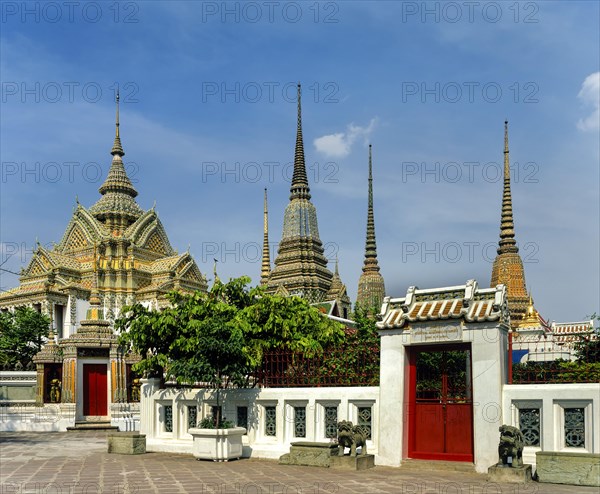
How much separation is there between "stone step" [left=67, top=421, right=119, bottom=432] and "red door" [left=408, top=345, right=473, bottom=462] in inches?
744

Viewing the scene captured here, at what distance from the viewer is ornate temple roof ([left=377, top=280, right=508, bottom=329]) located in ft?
45.1

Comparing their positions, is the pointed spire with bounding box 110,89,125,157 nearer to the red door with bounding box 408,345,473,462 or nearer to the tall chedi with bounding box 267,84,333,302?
the tall chedi with bounding box 267,84,333,302

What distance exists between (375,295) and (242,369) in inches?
1750

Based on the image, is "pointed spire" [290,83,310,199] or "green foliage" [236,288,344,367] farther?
"pointed spire" [290,83,310,199]

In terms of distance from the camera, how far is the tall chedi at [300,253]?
57.1m

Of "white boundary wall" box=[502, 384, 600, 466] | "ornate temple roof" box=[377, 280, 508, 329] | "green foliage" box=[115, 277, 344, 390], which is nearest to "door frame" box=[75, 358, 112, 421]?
"green foliage" box=[115, 277, 344, 390]

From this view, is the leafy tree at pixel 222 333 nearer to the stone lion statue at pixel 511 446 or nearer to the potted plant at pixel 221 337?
the potted plant at pixel 221 337

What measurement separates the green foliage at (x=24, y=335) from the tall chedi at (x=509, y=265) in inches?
1276

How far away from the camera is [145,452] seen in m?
17.8

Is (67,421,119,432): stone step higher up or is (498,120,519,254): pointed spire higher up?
(498,120,519,254): pointed spire

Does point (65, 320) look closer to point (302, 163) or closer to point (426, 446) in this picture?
point (302, 163)

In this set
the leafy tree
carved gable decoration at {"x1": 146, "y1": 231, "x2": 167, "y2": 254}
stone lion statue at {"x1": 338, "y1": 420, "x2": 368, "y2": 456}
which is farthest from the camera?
carved gable decoration at {"x1": 146, "y1": 231, "x2": 167, "y2": 254}

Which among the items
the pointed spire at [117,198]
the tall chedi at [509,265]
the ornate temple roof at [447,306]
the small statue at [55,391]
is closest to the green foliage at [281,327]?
the ornate temple roof at [447,306]

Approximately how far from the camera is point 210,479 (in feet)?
42.6
